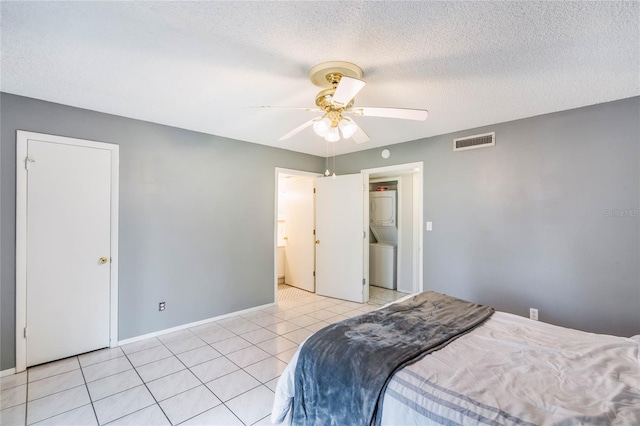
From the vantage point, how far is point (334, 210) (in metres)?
4.69

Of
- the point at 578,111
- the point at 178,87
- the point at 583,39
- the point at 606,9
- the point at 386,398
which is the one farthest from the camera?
the point at 578,111

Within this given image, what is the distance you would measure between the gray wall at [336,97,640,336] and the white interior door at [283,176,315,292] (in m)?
2.05

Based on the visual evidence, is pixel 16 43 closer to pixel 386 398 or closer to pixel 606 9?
pixel 386 398

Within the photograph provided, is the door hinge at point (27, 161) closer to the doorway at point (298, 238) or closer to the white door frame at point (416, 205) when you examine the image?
the doorway at point (298, 238)

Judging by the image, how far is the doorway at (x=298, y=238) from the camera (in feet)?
16.4

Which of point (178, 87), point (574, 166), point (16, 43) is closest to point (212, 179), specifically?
point (178, 87)

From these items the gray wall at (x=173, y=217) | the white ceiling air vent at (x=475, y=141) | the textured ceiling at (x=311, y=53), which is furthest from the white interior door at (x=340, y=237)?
the textured ceiling at (x=311, y=53)

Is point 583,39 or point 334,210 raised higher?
point 583,39

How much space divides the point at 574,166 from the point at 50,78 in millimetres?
4643

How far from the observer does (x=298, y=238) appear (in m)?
5.23

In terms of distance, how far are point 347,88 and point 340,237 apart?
10.5 feet

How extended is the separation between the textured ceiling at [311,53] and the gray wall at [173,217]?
1.00 ft

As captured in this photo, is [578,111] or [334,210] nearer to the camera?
[578,111]

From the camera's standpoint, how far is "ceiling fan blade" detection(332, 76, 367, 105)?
155 cm
